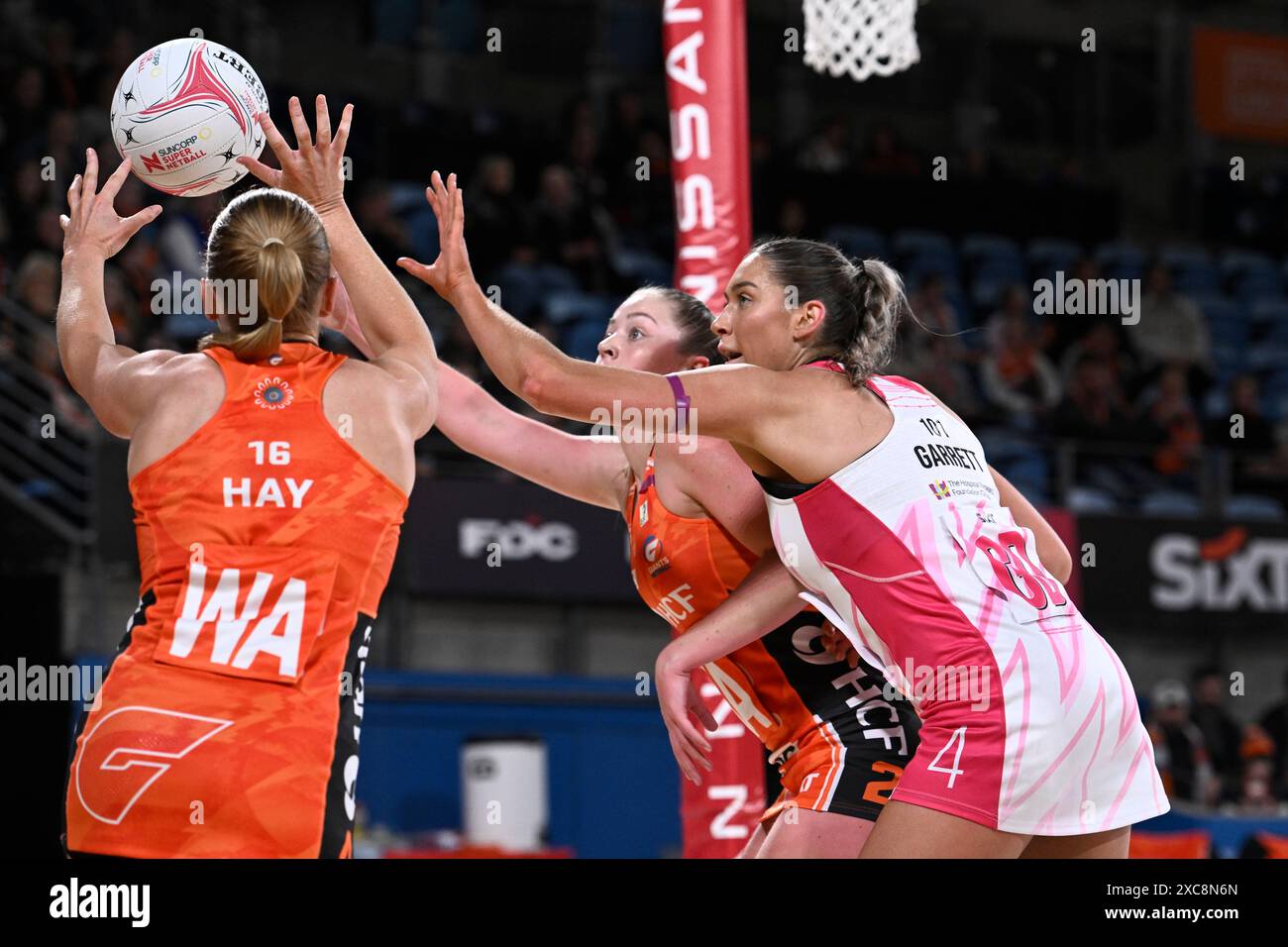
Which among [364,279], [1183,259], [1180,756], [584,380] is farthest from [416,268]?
[1183,259]

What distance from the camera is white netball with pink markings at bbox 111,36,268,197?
156 inches

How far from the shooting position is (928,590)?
3.36m

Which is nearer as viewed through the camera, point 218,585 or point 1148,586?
point 218,585

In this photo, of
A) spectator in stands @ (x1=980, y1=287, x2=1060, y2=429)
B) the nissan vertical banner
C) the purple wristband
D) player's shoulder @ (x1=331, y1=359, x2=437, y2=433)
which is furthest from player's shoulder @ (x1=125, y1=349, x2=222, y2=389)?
spectator in stands @ (x1=980, y1=287, x2=1060, y2=429)

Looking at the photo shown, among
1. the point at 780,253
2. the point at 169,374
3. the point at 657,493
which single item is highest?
the point at 780,253

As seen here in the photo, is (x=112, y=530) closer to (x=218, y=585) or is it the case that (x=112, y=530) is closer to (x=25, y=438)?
(x=25, y=438)

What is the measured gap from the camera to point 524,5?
57.0ft

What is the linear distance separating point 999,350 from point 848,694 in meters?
10.5

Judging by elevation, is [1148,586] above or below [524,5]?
below

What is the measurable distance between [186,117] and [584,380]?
1.26 m

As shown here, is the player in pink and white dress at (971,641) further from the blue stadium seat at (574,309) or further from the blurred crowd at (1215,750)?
the blue stadium seat at (574,309)

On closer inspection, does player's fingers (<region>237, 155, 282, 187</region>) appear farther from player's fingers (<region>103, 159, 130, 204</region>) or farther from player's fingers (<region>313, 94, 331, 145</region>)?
player's fingers (<region>103, 159, 130, 204</region>)
